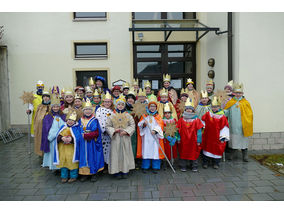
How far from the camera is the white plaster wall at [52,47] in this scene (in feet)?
27.4

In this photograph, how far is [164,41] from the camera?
28.8 feet

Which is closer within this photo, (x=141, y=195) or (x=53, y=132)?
(x=141, y=195)

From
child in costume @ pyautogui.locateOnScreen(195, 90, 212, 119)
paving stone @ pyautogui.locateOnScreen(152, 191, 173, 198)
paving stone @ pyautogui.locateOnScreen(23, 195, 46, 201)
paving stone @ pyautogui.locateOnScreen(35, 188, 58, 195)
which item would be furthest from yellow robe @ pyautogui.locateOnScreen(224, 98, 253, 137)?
paving stone @ pyautogui.locateOnScreen(23, 195, 46, 201)

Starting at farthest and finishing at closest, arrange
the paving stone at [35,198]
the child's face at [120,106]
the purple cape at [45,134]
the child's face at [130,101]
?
the child's face at [130,101] < the purple cape at [45,134] < the child's face at [120,106] < the paving stone at [35,198]

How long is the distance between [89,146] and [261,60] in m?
5.74

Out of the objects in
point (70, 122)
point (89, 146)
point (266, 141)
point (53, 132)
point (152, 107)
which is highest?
point (152, 107)

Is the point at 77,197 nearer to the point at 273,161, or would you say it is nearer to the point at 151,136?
the point at 151,136

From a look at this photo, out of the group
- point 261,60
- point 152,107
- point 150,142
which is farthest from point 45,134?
point 261,60

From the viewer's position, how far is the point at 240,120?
517 cm

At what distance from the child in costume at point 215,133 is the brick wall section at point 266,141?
2141 mm

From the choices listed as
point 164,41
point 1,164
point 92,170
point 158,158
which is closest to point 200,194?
point 158,158

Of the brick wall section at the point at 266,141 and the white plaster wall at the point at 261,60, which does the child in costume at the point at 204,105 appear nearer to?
the white plaster wall at the point at 261,60

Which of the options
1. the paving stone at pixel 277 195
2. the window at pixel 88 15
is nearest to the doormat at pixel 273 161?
the paving stone at pixel 277 195

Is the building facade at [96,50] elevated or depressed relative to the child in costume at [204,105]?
elevated
